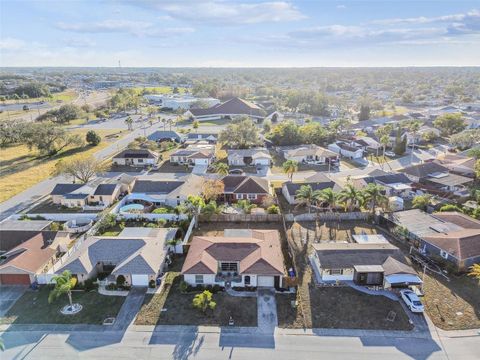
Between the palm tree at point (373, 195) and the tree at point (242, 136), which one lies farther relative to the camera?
the tree at point (242, 136)

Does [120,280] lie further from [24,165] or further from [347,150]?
[347,150]

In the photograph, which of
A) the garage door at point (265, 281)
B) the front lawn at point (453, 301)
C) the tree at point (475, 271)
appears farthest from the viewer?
the garage door at point (265, 281)

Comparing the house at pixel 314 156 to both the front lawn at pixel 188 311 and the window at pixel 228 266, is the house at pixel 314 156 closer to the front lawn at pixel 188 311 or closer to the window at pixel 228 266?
the window at pixel 228 266

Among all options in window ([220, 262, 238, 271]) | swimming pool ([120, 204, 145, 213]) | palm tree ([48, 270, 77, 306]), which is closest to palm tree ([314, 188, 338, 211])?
window ([220, 262, 238, 271])

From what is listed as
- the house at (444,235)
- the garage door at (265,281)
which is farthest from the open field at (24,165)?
the house at (444,235)

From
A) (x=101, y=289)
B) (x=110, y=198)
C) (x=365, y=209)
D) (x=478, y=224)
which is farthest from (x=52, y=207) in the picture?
(x=478, y=224)

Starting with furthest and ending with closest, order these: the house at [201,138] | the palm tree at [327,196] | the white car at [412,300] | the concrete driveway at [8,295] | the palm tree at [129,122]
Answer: the palm tree at [129,122]
the house at [201,138]
the palm tree at [327,196]
the concrete driveway at [8,295]
the white car at [412,300]

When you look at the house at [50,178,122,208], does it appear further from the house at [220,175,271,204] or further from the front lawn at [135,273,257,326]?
the front lawn at [135,273,257,326]

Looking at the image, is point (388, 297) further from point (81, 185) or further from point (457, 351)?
point (81, 185)
